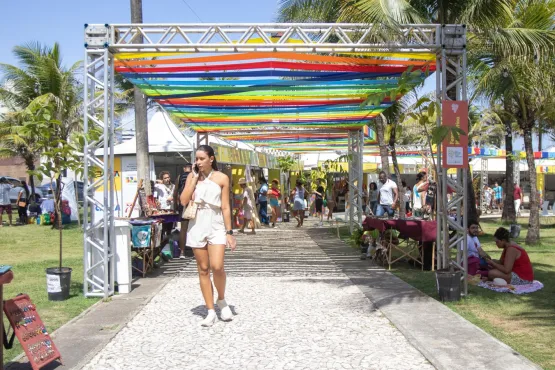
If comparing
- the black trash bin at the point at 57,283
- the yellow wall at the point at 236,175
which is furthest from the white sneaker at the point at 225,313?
the yellow wall at the point at 236,175

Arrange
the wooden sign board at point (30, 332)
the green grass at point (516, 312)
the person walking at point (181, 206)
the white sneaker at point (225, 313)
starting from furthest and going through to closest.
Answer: the person walking at point (181, 206) → the white sneaker at point (225, 313) → the green grass at point (516, 312) → the wooden sign board at point (30, 332)

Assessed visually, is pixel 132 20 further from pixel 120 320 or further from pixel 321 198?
pixel 321 198

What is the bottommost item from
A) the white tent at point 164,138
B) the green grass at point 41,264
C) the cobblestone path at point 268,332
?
the cobblestone path at point 268,332

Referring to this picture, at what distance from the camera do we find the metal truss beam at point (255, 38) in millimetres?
7715

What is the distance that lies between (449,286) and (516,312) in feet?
2.77

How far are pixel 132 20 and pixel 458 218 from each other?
848cm

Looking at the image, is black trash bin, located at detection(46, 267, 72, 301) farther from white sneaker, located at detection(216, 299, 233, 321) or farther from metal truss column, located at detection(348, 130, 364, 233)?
metal truss column, located at detection(348, 130, 364, 233)

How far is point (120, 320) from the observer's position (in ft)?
21.3

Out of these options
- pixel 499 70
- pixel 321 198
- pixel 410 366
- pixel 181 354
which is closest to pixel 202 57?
pixel 181 354

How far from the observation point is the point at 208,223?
615cm

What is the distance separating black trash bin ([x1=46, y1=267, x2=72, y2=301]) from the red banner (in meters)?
5.02

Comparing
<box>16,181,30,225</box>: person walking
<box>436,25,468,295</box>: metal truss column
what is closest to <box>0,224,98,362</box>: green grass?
<box>16,181,30,225</box>: person walking

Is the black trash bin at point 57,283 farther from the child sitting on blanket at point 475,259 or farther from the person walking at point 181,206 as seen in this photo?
the child sitting on blanket at point 475,259

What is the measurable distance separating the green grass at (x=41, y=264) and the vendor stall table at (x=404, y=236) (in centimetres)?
510
